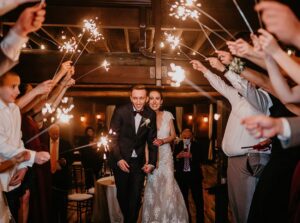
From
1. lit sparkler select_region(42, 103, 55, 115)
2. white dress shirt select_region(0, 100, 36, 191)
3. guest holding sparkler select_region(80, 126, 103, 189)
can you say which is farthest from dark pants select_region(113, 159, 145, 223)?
guest holding sparkler select_region(80, 126, 103, 189)

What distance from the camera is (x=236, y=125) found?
14.8ft

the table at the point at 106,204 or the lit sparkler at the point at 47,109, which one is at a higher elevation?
the lit sparkler at the point at 47,109

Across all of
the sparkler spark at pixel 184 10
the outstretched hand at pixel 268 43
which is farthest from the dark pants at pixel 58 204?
the outstretched hand at pixel 268 43

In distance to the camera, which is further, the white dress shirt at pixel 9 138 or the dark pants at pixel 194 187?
the dark pants at pixel 194 187

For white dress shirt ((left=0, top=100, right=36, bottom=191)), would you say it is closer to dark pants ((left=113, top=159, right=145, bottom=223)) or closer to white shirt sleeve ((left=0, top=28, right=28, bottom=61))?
white shirt sleeve ((left=0, top=28, right=28, bottom=61))

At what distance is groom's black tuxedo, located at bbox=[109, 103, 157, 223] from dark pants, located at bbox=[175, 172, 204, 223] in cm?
125

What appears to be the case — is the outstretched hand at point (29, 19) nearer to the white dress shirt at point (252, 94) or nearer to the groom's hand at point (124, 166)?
the white dress shirt at point (252, 94)

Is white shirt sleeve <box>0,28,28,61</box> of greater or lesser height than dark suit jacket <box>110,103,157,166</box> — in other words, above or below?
above

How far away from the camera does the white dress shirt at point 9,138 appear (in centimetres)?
355

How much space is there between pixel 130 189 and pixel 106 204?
146cm

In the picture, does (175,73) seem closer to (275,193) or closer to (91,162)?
(275,193)

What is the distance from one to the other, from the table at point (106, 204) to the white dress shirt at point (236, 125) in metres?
2.50

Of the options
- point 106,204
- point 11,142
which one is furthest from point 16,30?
point 106,204

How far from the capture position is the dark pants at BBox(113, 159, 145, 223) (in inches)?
191
